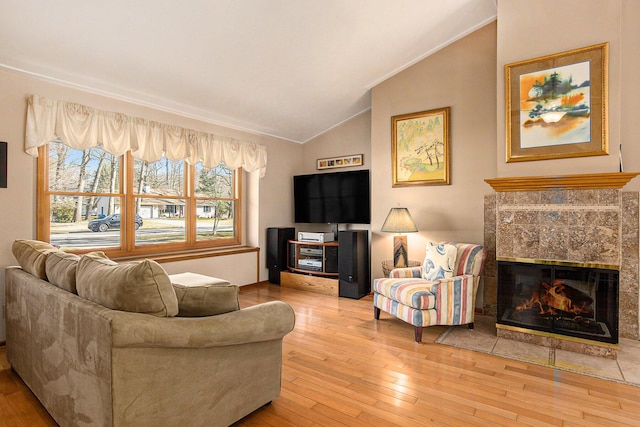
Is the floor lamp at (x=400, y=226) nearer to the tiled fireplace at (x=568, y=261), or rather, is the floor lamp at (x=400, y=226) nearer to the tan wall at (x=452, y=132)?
the tan wall at (x=452, y=132)

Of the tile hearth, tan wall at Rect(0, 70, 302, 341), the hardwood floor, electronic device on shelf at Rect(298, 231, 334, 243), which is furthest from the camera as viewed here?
electronic device on shelf at Rect(298, 231, 334, 243)

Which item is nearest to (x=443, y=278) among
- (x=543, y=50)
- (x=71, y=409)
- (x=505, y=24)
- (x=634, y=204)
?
(x=634, y=204)

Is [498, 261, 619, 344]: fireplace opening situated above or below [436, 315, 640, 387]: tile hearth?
above

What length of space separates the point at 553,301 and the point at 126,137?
4.46 m

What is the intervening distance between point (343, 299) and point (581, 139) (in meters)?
3.10

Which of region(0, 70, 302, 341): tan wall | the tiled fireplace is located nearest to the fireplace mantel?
the tiled fireplace

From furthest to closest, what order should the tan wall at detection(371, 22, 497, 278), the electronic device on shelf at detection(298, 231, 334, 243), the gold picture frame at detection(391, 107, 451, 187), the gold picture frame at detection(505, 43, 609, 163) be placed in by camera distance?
the electronic device on shelf at detection(298, 231, 334, 243)
the gold picture frame at detection(391, 107, 451, 187)
the tan wall at detection(371, 22, 497, 278)
the gold picture frame at detection(505, 43, 609, 163)

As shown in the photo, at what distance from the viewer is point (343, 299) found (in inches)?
181

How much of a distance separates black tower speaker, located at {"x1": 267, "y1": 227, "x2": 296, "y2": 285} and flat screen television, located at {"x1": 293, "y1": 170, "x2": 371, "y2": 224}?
43cm

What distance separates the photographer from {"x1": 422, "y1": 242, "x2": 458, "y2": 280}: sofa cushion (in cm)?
345

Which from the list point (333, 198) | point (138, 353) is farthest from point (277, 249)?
point (138, 353)

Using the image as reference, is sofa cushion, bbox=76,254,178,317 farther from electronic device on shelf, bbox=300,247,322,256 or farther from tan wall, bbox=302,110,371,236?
tan wall, bbox=302,110,371,236

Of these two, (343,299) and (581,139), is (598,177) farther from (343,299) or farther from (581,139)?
(343,299)

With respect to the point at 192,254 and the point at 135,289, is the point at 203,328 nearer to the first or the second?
the point at 135,289
